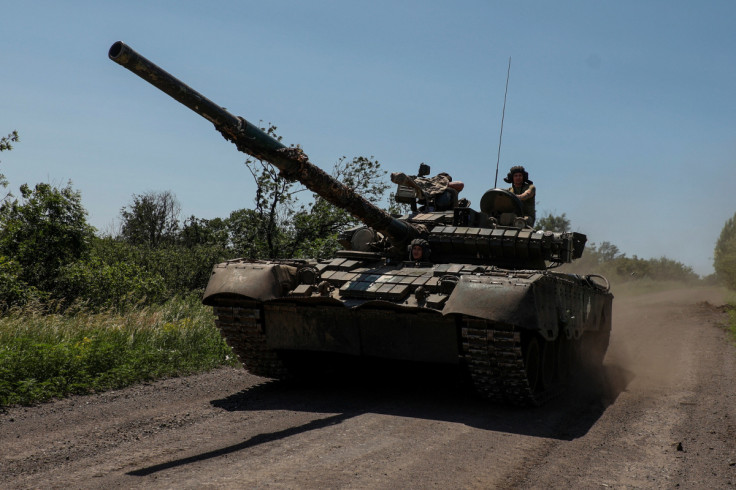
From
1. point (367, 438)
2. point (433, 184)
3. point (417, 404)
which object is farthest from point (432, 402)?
point (433, 184)

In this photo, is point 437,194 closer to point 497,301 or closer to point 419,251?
point 419,251

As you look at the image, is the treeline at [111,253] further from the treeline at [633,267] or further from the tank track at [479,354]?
the treeline at [633,267]

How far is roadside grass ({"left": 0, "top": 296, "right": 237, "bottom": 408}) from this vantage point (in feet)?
26.7

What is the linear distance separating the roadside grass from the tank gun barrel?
3.61 metres

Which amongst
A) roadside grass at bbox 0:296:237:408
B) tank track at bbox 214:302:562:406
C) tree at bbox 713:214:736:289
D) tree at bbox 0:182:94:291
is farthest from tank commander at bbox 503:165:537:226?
tree at bbox 713:214:736:289

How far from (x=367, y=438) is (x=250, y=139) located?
2.94 m

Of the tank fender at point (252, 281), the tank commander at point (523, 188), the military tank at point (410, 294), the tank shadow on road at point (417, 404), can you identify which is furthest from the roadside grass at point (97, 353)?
the tank commander at point (523, 188)

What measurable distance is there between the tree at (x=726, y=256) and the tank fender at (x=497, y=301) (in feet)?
110

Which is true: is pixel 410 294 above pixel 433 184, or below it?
below

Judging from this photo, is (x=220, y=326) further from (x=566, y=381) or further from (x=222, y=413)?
(x=566, y=381)

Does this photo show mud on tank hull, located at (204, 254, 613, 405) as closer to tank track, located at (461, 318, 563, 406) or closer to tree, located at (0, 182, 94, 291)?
tank track, located at (461, 318, 563, 406)

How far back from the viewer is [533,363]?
26.6 feet

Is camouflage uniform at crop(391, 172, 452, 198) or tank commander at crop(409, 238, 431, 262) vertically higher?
camouflage uniform at crop(391, 172, 452, 198)

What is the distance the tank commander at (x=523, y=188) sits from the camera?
11234 mm
